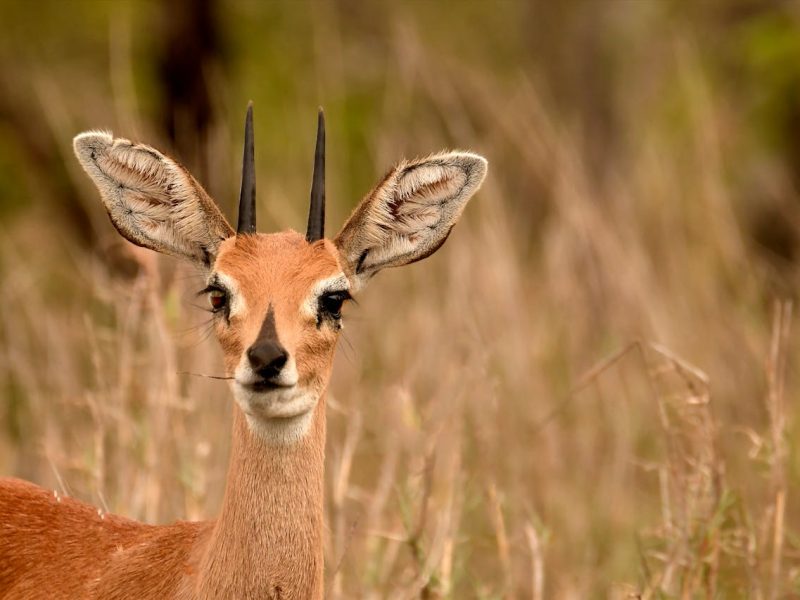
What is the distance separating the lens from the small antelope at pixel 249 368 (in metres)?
4.53

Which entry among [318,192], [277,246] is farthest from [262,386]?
[318,192]

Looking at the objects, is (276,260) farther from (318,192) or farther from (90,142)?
(90,142)

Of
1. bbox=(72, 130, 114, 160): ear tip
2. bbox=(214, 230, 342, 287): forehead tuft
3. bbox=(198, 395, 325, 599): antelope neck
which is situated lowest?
bbox=(198, 395, 325, 599): antelope neck

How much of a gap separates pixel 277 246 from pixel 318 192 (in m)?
0.22

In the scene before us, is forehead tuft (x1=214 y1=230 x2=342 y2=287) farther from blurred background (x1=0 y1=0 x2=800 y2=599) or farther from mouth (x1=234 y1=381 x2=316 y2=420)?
blurred background (x1=0 y1=0 x2=800 y2=599)

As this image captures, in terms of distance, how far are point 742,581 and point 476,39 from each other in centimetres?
1364

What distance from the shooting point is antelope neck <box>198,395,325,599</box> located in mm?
4551

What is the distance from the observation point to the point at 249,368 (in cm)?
426

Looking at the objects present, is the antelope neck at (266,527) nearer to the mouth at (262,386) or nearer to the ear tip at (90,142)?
the mouth at (262,386)

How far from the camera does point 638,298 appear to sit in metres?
8.60

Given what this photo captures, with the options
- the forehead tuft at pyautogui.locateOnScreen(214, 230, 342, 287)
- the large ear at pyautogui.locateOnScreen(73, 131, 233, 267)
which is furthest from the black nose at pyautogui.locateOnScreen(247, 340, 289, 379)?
the large ear at pyautogui.locateOnScreen(73, 131, 233, 267)

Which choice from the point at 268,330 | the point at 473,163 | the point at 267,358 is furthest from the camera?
the point at 473,163

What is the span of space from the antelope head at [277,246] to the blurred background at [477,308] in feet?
1.69

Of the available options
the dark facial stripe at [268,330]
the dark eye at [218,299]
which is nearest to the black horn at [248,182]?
the dark eye at [218,299]
